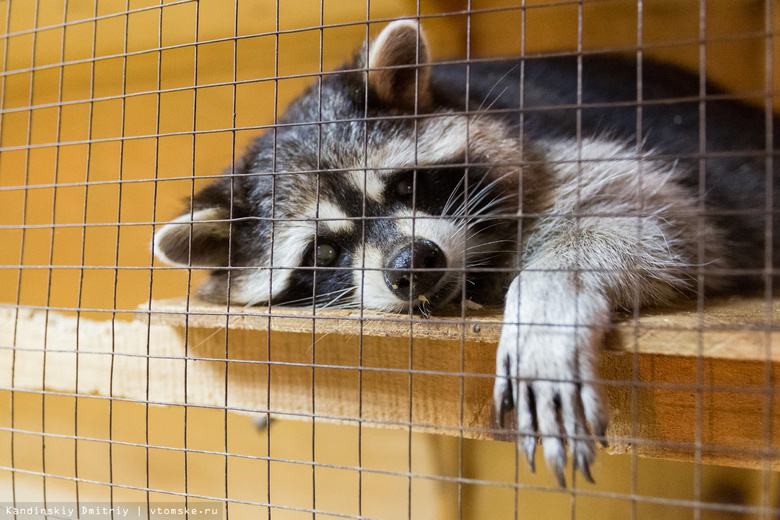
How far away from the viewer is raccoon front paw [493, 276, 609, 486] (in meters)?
1.29

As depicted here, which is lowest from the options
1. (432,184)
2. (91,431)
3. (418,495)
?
(418,495)

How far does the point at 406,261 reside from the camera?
1.69 metres

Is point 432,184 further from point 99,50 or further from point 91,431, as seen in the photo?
point 91,431

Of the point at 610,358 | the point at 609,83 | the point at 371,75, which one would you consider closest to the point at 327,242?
the point at 371,75

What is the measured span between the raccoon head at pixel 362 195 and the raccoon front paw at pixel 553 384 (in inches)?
19.7

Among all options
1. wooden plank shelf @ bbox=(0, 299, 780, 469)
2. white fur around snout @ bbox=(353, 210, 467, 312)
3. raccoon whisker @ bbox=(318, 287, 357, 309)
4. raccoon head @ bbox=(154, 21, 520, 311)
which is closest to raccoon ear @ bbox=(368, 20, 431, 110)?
raccoon head @ bbox=(154, 21, 520, 311)

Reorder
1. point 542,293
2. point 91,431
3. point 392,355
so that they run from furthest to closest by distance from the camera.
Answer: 1. point 91,431
2. point 392,355
3. point 542,293

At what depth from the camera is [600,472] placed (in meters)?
3.00

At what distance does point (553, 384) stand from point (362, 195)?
3.23ft

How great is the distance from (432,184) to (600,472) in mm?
1957

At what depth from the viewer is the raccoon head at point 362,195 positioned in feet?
6.49

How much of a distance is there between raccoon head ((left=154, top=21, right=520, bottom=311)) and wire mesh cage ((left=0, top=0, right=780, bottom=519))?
0.5 inches

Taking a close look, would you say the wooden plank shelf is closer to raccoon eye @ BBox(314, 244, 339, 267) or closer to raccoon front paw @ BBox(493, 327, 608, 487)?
raccoon front paw @ BBox(493, 327, 608, 487)

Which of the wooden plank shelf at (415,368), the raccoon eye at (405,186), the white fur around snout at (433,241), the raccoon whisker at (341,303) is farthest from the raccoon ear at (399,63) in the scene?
the wooden plank shelf at (415,368)
